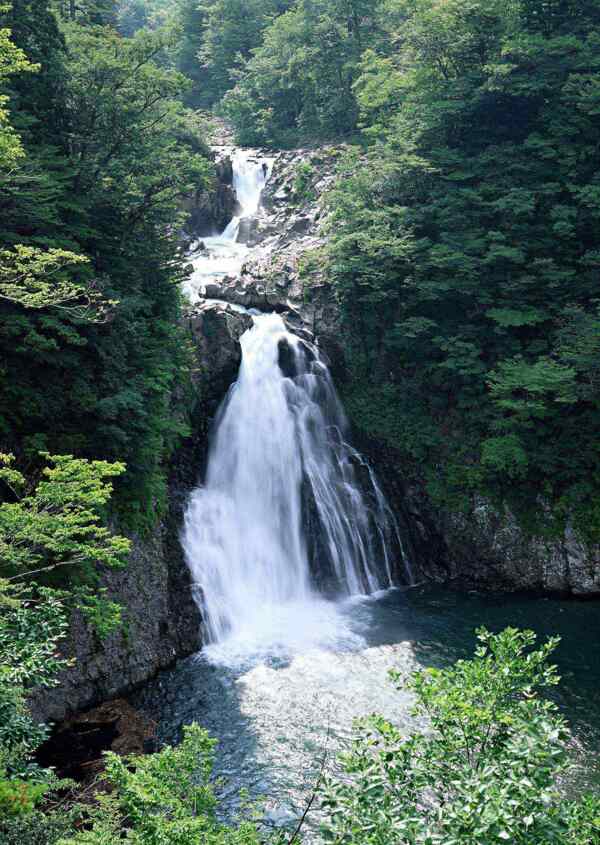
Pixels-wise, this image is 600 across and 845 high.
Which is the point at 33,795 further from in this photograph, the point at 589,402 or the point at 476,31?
the point at 476,31

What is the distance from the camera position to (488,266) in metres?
20.1

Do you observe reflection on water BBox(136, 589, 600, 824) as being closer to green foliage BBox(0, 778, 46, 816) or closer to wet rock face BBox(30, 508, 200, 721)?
wet rock face BBox(30, 508, 200, 721)

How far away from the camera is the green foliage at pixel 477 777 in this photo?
412 centimetres

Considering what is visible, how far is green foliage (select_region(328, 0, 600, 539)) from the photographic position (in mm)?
18438

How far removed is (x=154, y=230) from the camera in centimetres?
1709

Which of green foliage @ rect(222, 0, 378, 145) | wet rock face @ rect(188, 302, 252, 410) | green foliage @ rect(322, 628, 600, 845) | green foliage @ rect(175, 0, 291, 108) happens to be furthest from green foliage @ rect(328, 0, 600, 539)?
green foliage @ rect(175, 0, 291, 108)

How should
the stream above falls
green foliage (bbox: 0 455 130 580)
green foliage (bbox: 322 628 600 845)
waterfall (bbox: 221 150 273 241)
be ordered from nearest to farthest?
1. green foliage (bbox: 322 628 600 845)
2. green foliage (bbox: 0 455 130 580)
3. the stream above falls
4. waterfall (bbox: 221 150 273 241)

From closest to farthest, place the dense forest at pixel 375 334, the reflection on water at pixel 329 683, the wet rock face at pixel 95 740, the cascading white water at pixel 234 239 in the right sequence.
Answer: the dense forest at pixel 375 334, the wet rock face at pixel 95 740, the reflection on water at pixel 329 683, the cascading white water at pixel 234 239

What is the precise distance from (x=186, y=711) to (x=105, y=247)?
11.0 m

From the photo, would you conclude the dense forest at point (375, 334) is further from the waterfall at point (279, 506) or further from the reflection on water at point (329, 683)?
the waterfall at point (279, 506)

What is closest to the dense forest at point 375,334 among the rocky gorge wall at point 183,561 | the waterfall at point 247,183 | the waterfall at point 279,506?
the rocky gorge wall at point 183,561

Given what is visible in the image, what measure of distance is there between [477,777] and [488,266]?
18200 millimetres

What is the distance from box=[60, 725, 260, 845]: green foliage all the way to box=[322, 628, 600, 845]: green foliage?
1255mm

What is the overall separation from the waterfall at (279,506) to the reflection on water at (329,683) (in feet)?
2.88
